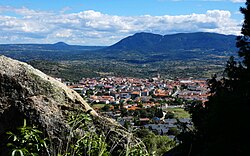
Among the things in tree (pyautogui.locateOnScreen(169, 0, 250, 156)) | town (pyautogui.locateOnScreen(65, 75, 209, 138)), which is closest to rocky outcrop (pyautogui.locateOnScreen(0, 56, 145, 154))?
tree (pyautogui.locateOnScreen(169, 0, 250, 156))

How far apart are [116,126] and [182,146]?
6.47m

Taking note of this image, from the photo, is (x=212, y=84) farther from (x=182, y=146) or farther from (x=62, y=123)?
(x=62, y=123)

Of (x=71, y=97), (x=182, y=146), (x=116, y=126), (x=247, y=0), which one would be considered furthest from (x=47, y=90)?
(x=247, y=0)

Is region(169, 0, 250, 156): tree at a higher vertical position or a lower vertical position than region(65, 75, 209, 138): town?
higher

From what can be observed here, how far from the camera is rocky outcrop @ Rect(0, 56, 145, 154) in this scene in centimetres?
349

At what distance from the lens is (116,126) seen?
12.0ft

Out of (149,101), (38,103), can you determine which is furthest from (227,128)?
(149,101)

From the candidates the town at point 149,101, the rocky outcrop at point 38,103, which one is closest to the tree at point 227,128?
the rocky outcrop at point 38,103

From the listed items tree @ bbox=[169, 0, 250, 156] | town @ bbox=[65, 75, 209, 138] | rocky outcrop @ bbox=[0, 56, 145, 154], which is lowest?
town @ bbox=[65, 75, 209, 138]

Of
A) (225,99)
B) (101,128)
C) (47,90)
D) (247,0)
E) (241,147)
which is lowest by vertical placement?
(241,147)

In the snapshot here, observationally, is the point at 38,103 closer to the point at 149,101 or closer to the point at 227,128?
the point at 227,128

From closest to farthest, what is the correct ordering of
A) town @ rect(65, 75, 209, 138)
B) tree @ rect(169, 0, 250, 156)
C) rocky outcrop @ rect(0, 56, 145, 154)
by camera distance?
1. rocky outcrop @ rect(0, 56, 145, 154)
2. tree @ rect(169, 0, 250, 156)
3. town @ rect(65, 75, 209, 138)

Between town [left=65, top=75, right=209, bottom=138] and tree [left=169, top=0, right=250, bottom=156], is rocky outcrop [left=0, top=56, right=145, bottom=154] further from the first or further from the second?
town [left=65, top=75, right=209, bottom=138]

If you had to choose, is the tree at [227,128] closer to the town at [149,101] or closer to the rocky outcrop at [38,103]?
the rocky outcrop at [38,103]
